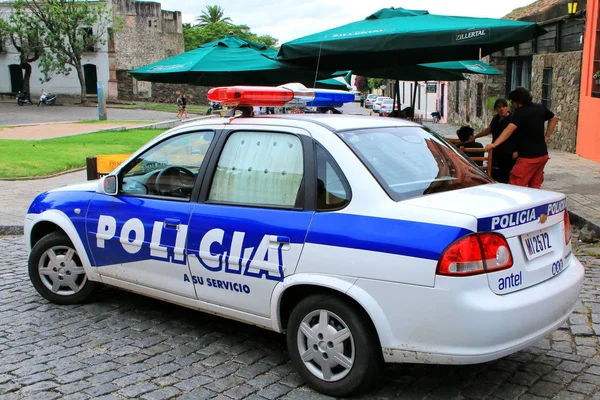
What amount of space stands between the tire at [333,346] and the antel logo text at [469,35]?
4.93 m

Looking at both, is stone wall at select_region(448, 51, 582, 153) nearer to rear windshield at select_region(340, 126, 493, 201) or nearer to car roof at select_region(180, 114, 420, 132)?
rear windshield at select_region(340, 126, 493, 201)

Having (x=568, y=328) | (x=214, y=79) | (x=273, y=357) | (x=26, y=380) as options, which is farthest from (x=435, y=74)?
(x=26, y=380)

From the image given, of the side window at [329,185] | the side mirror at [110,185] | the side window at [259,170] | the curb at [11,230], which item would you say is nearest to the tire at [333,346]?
the side window at [329,185]

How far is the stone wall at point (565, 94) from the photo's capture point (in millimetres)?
16422

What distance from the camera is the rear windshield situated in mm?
3822

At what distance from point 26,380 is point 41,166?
36.6ft

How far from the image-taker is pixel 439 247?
3295 millimetres

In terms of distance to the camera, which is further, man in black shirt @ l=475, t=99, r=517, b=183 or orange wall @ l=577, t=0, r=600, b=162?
orange wall @ l=577, t=0, r=600, b=162

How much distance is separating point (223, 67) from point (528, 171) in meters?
4.42

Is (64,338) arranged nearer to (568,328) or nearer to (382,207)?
(382,207)

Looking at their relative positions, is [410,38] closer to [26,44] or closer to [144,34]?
[26,44]

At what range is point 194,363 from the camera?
4289 millimetres

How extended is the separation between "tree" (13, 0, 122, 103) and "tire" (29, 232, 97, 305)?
4109 cm

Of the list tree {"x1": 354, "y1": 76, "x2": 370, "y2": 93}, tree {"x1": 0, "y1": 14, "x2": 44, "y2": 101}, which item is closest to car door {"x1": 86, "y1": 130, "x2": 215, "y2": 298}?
tree {"x1": 0, "y1": 14, "x2": 44, "y2": 101}
